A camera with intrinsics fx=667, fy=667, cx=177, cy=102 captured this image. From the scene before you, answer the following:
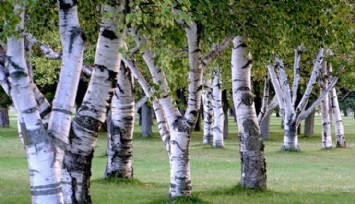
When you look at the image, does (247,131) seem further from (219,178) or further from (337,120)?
(337,120)

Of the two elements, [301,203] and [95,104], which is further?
[301,203]

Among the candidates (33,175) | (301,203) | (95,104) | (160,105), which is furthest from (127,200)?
(33,175)

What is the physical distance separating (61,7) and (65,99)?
1.14 meters

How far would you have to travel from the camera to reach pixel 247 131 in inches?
613

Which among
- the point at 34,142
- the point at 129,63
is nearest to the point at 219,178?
the point at 129,63

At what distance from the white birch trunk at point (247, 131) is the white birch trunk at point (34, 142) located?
813 cm

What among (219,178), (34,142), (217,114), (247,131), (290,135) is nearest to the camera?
(34,142)

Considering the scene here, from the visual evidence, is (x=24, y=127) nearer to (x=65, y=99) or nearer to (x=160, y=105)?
(x=65, y=99)

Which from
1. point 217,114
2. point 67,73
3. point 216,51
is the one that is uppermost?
point 216,51

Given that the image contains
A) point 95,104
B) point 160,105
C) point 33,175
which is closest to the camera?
point 33,175

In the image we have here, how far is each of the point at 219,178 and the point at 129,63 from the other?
23.7 ft

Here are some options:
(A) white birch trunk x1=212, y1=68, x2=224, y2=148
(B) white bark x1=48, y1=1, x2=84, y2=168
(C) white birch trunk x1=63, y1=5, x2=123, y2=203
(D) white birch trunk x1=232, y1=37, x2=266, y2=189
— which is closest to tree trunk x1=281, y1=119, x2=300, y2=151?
(A) white birch trunk x1=212, y1=68, x2=224, y2=148

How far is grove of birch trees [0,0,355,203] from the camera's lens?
788 cm

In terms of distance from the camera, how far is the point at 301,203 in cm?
1403
